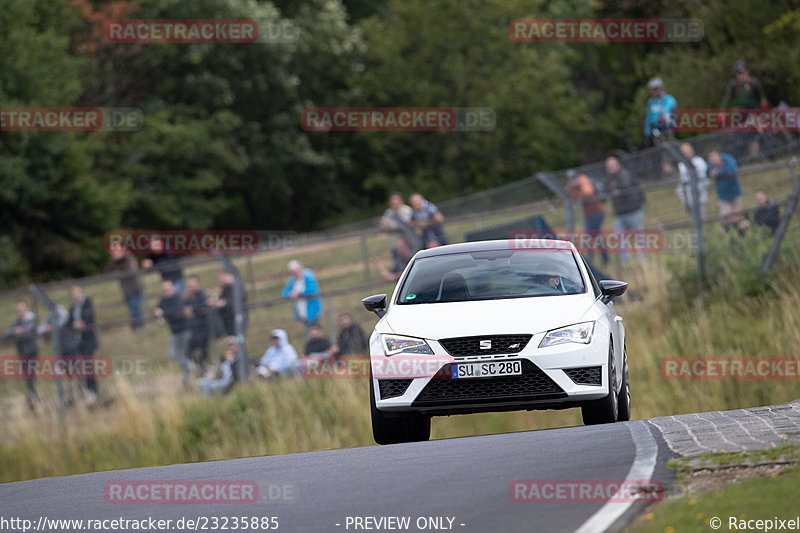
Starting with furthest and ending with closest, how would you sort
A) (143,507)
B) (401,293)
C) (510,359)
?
(401,293) → (510,359) → (143,507)

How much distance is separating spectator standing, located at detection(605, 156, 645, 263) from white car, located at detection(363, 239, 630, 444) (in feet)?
27.8

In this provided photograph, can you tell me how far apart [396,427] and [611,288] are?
1.99 metres

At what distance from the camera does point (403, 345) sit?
9.85m

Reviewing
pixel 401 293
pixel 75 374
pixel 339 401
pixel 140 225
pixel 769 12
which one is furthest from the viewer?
pixel 140 225

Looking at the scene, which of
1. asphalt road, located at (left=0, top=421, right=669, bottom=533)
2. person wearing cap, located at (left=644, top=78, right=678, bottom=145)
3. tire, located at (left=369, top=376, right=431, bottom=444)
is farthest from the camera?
person wearing cap, located at (left=644, top=78, right=678, bottom=145)

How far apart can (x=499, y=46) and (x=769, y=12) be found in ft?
61.1

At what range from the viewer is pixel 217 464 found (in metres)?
11.6

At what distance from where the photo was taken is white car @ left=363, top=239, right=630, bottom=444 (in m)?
9.63

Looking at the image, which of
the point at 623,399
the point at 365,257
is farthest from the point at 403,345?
the point at 365,257

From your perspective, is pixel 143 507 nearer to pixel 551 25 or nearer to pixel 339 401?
pixel 339 401

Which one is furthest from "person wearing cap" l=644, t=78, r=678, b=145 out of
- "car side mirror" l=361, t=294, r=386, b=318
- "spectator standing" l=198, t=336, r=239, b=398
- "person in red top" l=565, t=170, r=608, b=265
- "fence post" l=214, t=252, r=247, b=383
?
"car side mirror" l=361, t=294, r=386, b=318

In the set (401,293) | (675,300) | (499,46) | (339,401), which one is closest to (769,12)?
(499,46)

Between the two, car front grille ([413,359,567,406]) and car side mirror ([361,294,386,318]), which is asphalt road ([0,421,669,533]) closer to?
car front grille ([413,359,567,406])

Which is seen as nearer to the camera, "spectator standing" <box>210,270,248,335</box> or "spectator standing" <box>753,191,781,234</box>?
"spectator standing" <box>753,191,781,234</box>
